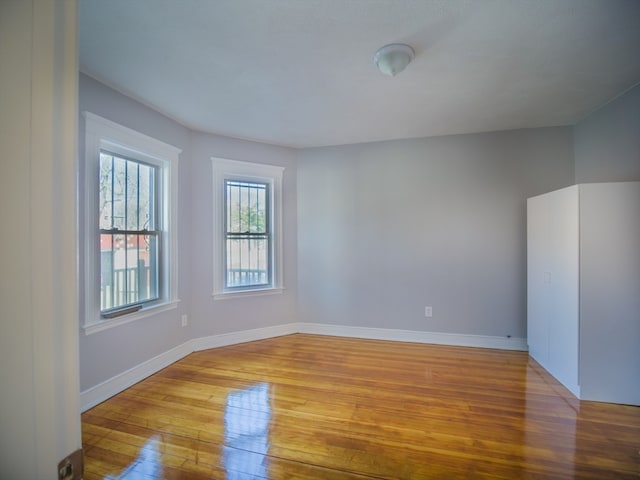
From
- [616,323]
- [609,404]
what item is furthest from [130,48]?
[609,404]

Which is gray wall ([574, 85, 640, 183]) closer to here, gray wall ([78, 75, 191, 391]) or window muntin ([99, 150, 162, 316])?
gray wall ([78, 75, 191, 391])

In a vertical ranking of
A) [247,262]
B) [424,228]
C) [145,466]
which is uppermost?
[424,228]

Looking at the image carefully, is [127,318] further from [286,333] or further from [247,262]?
[286,333]

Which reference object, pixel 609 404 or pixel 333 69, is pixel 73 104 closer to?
pixel 333 69

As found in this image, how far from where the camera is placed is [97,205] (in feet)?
8.12

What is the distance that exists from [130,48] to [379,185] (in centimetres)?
292

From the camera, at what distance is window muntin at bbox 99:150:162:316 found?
2.62 meters

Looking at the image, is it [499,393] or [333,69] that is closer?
[333,69]

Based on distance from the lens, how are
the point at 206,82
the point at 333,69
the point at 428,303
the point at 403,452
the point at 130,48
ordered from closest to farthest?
the point at 403,452, the point at 130,48, the point at 333,69, the point at 206,82, the point at 428,303

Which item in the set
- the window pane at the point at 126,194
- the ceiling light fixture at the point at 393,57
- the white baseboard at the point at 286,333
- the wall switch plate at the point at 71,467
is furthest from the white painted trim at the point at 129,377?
the ceiling light fixture at the point at 393,57

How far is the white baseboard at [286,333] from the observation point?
107 inches

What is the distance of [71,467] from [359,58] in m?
2.43

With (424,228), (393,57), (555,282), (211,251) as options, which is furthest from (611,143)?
(211,251)

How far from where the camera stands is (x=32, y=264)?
1.46ft
